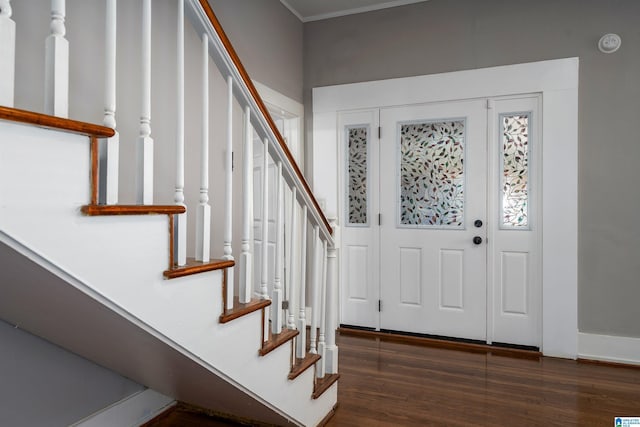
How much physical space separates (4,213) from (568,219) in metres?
3.45

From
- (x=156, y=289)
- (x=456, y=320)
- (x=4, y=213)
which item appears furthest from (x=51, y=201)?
(x=456, y=320)

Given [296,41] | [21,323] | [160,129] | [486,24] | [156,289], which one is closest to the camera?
[156,289]

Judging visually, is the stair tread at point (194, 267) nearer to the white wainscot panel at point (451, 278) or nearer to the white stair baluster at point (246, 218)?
the white stair baluster at point (246, 218)

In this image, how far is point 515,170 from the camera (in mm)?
3379

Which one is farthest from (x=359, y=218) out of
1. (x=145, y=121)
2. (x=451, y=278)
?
(x=145, y=121)

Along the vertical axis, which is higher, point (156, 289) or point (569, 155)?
point (569, 155)

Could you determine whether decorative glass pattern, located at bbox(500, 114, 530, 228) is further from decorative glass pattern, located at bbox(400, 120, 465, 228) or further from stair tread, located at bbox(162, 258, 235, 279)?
stair tread, located at bbox(162, 258, 235, 279)

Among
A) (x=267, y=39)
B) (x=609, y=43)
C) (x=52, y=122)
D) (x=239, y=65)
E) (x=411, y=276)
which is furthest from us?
(x=411, y=276)

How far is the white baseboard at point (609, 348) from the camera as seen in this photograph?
9.98 ft

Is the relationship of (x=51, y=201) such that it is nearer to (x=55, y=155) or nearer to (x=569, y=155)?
(x=55, y=155)

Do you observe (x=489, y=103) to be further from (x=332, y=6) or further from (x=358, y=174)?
(x=332, y=6)

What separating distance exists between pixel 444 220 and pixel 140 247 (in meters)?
2.95

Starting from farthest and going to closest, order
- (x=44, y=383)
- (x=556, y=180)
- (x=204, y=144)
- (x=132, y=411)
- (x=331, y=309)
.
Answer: (x=556, y=180) → (x=331, y=309) → (x=132, y=411) → (x=44, y=383) → (x=204, y=144)

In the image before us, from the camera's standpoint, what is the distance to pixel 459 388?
2635mm
